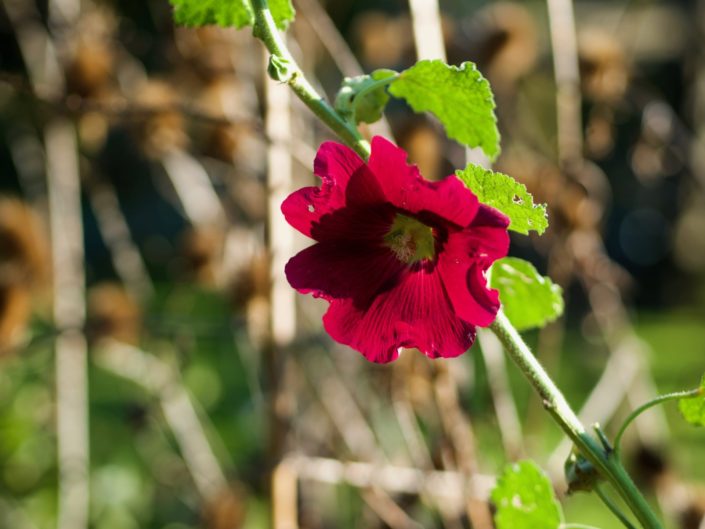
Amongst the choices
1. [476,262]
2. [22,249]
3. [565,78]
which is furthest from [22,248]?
[476,262]

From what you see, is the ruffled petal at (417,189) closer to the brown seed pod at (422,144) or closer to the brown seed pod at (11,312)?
the brown seed pod at (422,144)

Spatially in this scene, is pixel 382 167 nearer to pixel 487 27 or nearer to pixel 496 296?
pixel 496 296

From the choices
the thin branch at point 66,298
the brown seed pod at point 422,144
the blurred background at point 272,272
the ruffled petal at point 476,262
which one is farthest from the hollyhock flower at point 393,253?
the thin branch at point 66,298

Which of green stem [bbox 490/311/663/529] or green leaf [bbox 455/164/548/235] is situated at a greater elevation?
green leaf [bbox 455/164/548/235]

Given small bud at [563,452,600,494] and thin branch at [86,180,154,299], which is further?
thin branch at [86,180,154,299]

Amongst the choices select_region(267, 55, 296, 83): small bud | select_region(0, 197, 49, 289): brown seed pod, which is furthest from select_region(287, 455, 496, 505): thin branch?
select_region(0, 197, 49, 289): brown seed pod

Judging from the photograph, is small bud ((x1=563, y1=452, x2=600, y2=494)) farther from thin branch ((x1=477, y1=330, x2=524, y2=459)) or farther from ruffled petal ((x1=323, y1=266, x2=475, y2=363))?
thin branch ((x1=477, y1=330, x2=524, y2=459))
